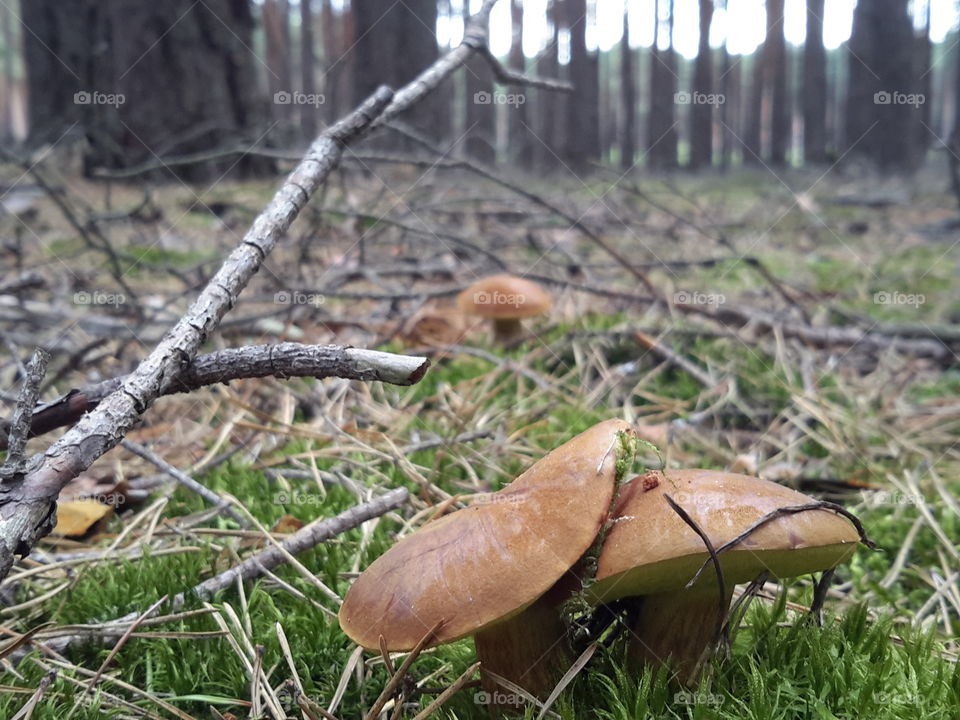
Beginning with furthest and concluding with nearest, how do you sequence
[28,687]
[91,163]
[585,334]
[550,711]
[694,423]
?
[91,163], [585,334], [694,423], [28,687], [550,711]

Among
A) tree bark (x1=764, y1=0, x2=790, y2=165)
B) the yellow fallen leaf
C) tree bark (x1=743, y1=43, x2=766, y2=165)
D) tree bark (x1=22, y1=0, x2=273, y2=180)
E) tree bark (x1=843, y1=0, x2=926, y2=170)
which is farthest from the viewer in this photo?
tree bark (x1=743, y1=43, x2=766, y2=165)

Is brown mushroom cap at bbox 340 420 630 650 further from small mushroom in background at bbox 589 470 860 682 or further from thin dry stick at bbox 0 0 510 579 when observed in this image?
thin dry stick at bbox 0 0 510 579

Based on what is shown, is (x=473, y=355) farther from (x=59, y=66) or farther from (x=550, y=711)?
(x=59, y=66)

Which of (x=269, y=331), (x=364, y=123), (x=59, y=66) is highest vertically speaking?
(x=59, y=66)

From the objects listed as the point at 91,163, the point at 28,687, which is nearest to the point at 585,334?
the point at 28,687

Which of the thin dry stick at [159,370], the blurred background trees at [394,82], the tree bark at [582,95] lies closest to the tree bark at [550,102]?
the blurred background trees at [394,82]

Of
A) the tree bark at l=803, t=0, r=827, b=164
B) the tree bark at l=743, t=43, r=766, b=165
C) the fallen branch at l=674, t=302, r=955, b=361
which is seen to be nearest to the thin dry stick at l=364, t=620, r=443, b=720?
the fallen branch at l=674, t=302, r=955, b=361

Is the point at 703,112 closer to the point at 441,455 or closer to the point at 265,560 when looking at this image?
the point at 441,455
